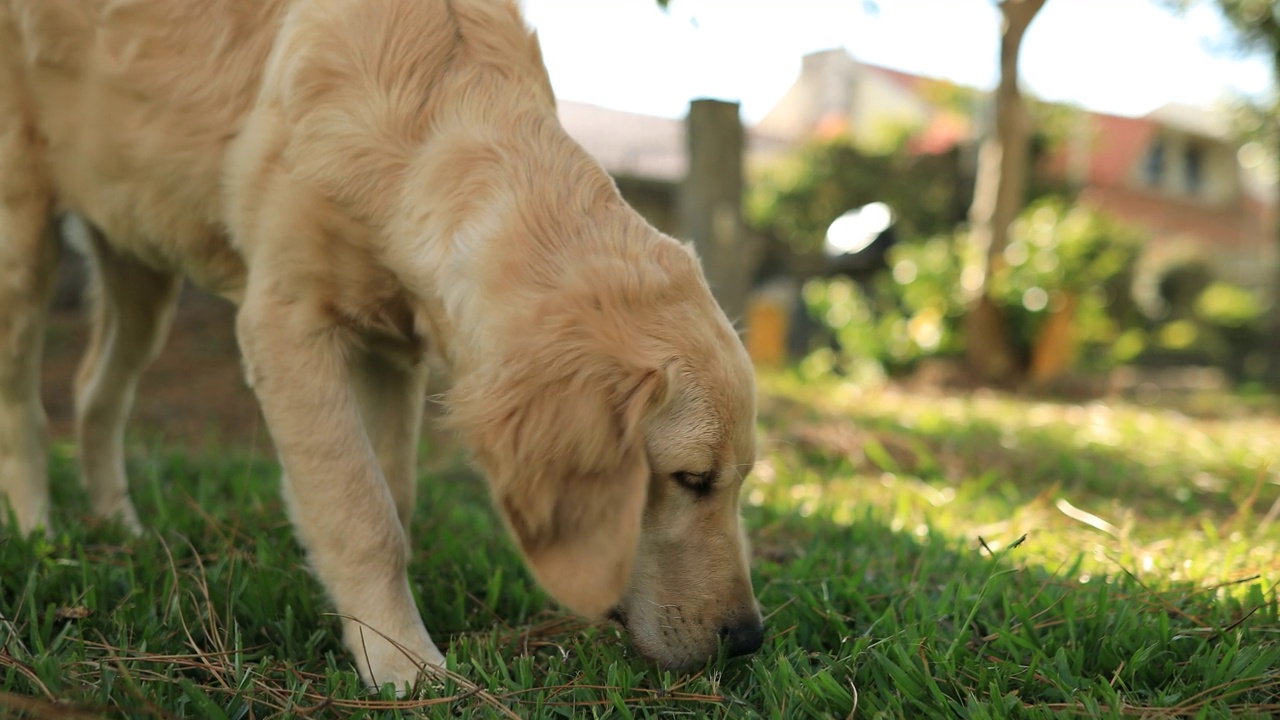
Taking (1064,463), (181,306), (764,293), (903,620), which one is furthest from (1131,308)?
(903,620)

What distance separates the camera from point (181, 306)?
8.29 metres

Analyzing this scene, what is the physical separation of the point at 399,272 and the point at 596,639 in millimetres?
1010

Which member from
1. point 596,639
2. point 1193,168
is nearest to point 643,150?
point 596,639

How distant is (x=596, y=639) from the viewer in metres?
2.34

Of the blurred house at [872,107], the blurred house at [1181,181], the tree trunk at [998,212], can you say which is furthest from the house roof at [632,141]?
the blurred house at [1181,181]

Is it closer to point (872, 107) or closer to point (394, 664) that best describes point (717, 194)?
point (394, 664)

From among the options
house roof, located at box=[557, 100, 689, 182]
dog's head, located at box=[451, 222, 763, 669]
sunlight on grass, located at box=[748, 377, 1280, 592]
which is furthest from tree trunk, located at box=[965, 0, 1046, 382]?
dog's head, located at box=[451, 222, 763, 669]

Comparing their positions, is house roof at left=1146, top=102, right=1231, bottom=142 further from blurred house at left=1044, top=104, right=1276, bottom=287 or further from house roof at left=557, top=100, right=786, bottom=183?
house roof at left=557, top=100, right=786, bottom=183

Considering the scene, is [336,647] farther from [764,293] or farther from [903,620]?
[764,293]

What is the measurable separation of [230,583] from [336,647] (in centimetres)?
30

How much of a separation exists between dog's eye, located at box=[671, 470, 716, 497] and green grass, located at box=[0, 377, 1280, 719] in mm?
387

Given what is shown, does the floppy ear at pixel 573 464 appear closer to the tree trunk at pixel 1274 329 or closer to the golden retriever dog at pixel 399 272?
the golden retriever dog at pixel 399 272

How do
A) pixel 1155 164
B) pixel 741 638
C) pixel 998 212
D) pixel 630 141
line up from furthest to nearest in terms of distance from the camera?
pixel 1155 164
pixel 630 141
pixel 998 212
pixel 741 638

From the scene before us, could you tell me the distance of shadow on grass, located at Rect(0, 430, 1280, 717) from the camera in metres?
1.88
